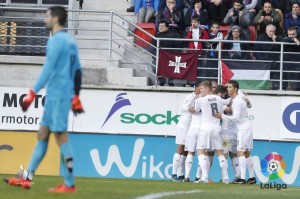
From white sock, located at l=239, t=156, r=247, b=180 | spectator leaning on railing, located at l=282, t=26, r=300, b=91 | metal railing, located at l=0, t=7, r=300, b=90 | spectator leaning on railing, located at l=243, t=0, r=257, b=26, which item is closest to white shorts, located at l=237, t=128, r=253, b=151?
white sock, located at l=239, t=156, r=247, b=180

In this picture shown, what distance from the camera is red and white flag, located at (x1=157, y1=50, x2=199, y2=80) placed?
2531cm

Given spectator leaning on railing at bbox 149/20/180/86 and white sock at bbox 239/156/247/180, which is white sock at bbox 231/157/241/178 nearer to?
white sock at bbox 239/156/247/180

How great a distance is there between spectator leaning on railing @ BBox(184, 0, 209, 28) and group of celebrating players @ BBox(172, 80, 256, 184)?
454 centimetres

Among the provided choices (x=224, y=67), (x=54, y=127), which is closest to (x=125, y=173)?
(x=224, y=67)

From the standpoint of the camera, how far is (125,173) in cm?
2503

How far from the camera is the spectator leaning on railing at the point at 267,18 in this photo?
86.0ft

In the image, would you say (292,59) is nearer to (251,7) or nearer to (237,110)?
(251,7)

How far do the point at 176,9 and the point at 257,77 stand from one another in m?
3.06

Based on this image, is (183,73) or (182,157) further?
(183,73)

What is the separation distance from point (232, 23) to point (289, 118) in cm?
321

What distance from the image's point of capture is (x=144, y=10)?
27.3 metres

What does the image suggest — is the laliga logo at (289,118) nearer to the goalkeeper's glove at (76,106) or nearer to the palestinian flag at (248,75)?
the palestinian flag at (248,75)

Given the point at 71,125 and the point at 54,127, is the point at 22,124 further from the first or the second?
the point at 54,127

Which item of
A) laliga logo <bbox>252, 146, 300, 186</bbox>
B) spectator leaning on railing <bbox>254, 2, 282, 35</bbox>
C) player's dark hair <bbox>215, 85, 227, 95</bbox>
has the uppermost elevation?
spectator leaning on railing <bbox>254, 2, 282, 35</bbox>
